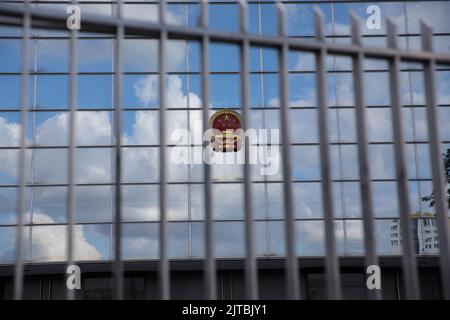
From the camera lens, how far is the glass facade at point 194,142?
20359 mm

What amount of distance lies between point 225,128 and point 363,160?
17.3 metres

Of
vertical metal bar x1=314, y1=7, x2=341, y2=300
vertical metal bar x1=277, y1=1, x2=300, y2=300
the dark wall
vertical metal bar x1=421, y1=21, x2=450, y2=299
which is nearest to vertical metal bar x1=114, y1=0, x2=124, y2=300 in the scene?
vertical metal bar x1=277, y1=1, x2=300, y2=300

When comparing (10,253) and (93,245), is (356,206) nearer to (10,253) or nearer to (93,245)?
(93,245)

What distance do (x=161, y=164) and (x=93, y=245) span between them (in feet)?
57.5

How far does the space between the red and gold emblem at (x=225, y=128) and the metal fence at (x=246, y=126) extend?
16.8 m

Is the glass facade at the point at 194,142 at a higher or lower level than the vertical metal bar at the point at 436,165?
higher

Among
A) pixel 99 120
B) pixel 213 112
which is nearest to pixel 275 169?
pixel 213 112

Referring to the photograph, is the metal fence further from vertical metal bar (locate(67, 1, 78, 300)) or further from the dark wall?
the dark wall

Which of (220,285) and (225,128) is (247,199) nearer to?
(220,285)

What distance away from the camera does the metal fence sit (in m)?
3.32

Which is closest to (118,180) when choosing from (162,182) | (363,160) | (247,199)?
(162,182)

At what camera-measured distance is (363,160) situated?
362cm

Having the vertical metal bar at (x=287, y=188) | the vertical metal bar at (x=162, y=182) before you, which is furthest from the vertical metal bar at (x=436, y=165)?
the vertical metal bar at (x=162, y=182)

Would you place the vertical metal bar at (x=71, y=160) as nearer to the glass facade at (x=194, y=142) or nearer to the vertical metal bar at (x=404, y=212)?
the vertical metal bar at (x=404, y=212)
